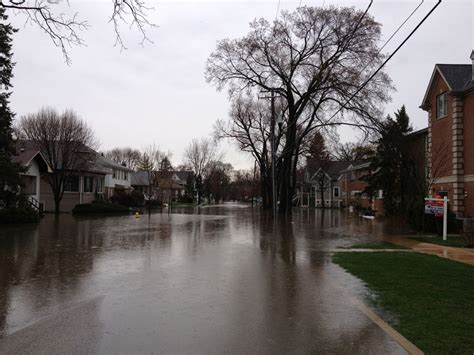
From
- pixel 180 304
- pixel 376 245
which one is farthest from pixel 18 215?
pixel 180 304

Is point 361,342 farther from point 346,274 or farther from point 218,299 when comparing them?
point 346,274

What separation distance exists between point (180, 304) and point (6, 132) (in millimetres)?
23029

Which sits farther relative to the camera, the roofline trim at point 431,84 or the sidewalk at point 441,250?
the roofline trim at point 431,84

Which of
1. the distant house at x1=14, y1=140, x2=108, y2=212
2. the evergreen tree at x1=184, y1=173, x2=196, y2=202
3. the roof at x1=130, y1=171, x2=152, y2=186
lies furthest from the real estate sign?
the evergreen tree at x1=184, y1=173, x2=196, y2=202

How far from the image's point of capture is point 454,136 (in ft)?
75.7

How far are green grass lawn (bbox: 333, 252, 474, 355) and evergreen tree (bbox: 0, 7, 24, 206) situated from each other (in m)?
19.3

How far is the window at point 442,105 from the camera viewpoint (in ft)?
80.9

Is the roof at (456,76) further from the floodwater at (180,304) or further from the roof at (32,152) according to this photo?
the roof at (32,152)

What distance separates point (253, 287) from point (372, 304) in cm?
229

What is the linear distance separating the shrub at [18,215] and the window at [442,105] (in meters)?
24.7

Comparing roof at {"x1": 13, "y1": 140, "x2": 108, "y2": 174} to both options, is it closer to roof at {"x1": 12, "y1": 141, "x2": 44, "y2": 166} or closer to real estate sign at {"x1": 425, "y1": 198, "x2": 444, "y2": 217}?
roof at {"x1": 12, "y1": 141, "x2": 44, "y2": 166}

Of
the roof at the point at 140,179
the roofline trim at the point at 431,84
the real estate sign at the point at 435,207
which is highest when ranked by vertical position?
the roofline trim at the point at 431,84

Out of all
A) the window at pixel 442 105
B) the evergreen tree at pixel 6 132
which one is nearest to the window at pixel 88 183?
the evergreen tree at pixel 6 132

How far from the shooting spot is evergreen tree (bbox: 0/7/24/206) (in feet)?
77.2
